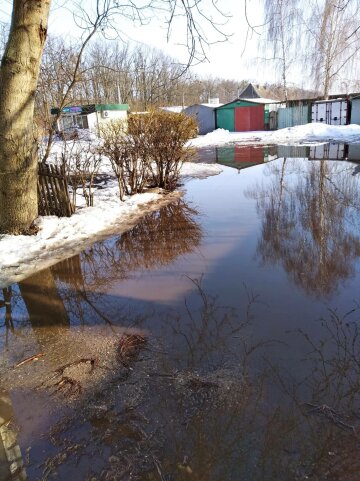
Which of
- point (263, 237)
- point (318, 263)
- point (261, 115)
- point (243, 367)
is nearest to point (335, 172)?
point (263, 237)

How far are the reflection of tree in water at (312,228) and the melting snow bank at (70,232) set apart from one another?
2842mm

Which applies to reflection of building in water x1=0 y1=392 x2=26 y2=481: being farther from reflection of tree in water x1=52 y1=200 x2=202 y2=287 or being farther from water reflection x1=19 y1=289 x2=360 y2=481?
reflection of tree in water x1=52 y1=200 x2=202 y2=287

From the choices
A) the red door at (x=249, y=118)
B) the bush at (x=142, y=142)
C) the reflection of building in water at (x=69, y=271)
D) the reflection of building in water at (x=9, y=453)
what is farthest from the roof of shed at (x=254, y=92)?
the reflection of building in water at (x=9, y=453)

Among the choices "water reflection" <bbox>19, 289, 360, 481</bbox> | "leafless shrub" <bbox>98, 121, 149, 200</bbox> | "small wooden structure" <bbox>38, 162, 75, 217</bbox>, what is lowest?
"water reflection" <bbox>19, 289, 360, 481</bbox>

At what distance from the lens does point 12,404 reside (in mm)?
2713

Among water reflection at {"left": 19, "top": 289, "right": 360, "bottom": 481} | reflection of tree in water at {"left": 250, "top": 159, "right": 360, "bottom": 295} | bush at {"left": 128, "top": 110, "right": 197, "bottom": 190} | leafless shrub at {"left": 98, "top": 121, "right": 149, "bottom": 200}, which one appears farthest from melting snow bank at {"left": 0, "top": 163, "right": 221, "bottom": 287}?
water reflection at {"left": 19, "top": 289, "right": 360, "bottom": 481}

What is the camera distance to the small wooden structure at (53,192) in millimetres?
7266

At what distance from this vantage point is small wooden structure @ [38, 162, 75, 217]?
23.8 feet

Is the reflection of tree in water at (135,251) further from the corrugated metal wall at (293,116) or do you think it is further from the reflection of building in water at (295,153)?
the corrugated metal wall at (293,116)

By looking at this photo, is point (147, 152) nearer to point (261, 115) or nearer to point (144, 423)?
point (144, 423)

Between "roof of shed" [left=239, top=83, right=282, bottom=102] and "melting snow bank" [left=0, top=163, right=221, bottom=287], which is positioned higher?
"roof of shed" [left=239, top=83, right=282, bottom=102]

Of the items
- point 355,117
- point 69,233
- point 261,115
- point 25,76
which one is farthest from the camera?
point 261,115

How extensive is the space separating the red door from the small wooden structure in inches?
1444

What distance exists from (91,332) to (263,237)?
3479 mm
